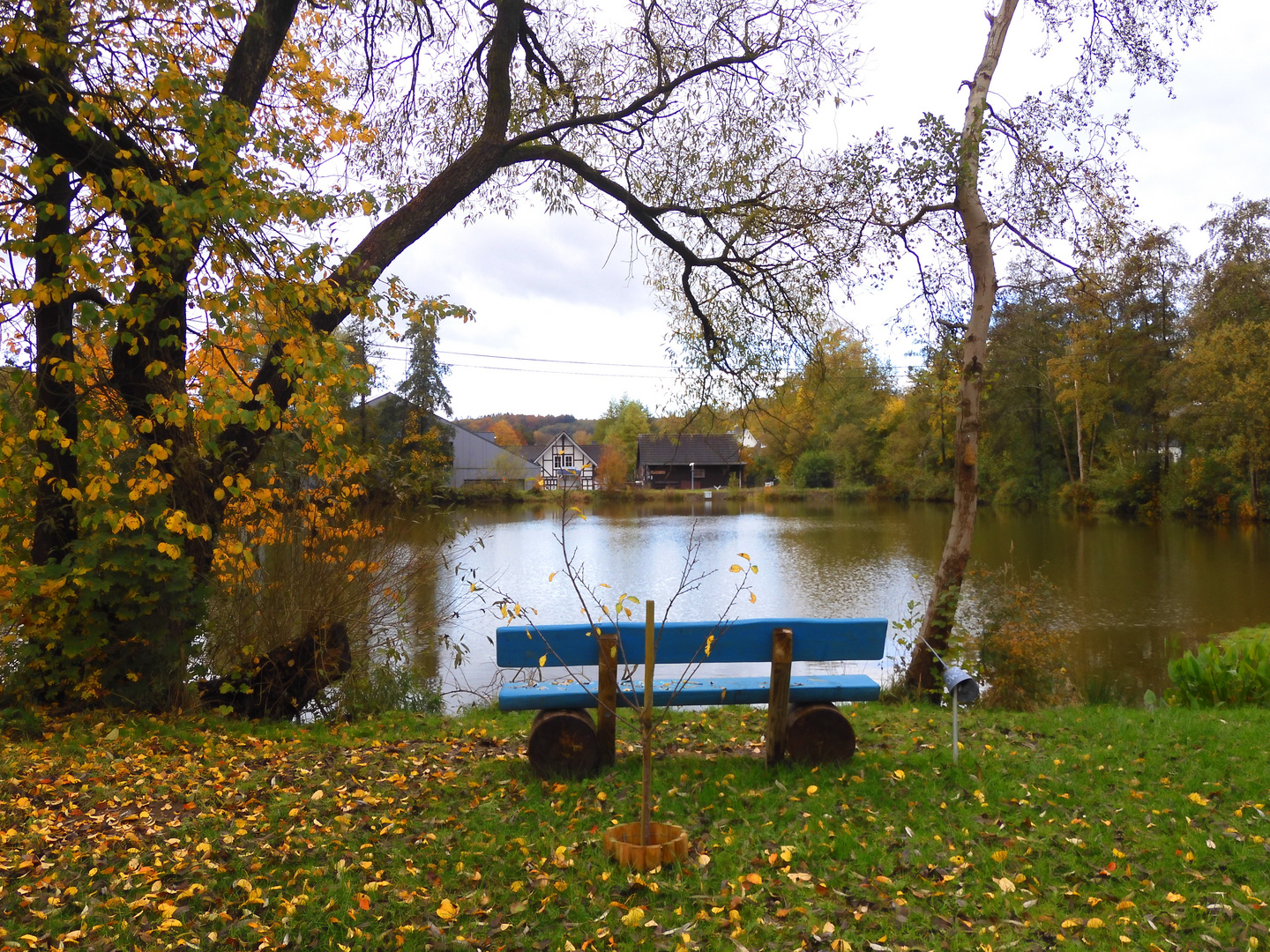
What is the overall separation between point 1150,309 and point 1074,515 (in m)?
8.70

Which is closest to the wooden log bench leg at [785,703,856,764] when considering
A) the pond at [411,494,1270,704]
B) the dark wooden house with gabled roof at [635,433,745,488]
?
the pond at [411,494,1270,704]

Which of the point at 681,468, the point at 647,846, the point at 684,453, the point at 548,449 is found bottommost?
the point at 647,846

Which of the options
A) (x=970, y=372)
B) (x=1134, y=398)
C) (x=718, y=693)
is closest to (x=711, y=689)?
(x=718, y=693)

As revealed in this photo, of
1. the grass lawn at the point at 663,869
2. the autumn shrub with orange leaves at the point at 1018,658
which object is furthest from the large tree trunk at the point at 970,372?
the grass lawn at the point at 663,869

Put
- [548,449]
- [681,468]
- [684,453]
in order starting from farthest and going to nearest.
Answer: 1. [548,449]
2. [681,468]
3. [684,453]

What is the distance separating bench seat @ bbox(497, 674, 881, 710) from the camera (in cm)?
397

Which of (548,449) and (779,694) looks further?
(548,449)

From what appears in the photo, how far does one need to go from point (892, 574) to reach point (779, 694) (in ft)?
43.6

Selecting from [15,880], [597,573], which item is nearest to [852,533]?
[597,573]

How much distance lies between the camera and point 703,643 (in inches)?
157

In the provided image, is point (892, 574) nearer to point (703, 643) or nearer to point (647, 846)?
point (703, 643)

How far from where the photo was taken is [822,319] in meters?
8.33

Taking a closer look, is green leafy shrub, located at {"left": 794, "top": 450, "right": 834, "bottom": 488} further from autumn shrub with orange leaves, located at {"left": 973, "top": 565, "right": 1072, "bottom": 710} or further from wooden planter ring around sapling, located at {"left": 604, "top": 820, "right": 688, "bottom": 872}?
wooden planter ring around sapling, located at {"left": 604, "top": 820, "right": 688, "bottom": 872}

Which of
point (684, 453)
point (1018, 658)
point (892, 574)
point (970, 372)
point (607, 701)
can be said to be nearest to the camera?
point (607, 701)
